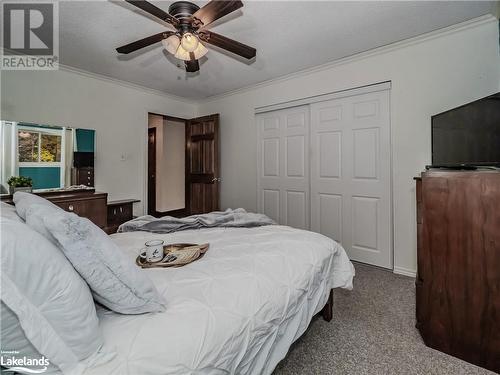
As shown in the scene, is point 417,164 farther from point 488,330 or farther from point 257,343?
point 257,343

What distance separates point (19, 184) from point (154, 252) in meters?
2.45

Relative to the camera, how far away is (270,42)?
267 cm

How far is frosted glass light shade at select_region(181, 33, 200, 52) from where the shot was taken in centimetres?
187

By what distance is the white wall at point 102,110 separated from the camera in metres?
2.92

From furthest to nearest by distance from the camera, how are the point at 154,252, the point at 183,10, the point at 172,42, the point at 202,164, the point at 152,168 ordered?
the point at 152,168 → the point at 202,164 → the point at 172,42 → the point at 183,10 → the point at 154,252

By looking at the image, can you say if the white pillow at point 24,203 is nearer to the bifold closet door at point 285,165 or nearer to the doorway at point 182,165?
the bifold closet door at point 285,165

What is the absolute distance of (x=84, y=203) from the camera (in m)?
2.98

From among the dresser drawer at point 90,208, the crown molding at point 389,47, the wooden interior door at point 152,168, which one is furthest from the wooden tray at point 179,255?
the wooden interior door at point 152,168

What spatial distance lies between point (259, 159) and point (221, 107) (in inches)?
50.2

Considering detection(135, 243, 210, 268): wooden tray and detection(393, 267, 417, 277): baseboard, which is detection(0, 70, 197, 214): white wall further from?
detection(393, 267, 417, 277): baseboard

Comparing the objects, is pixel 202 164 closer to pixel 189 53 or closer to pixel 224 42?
pixel 189 53

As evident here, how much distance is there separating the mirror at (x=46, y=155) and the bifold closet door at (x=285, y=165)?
8.17 feet

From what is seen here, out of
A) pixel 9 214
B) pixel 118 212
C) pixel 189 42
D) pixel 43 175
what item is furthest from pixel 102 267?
pixel 118 212

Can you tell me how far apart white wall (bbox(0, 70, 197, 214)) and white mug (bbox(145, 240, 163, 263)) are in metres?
2.69
